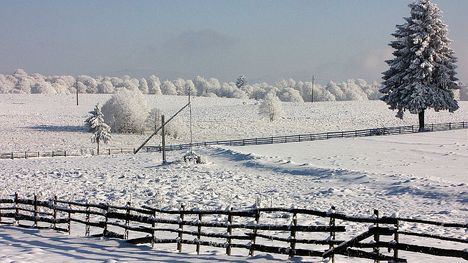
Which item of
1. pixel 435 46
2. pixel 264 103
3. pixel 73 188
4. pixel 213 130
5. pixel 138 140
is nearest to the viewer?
pixel 73 188

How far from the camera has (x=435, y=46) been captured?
5400 cm

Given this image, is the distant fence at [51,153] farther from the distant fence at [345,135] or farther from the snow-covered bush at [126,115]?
the snow-covered bush at [126,115]

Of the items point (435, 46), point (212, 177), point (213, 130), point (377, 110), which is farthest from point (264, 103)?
point (212, 177)

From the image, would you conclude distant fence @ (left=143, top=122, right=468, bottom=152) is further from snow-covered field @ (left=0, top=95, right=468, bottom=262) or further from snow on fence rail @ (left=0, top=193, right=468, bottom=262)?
snow on fence rail @ (left=0, top=193, right=468, bottom=262)

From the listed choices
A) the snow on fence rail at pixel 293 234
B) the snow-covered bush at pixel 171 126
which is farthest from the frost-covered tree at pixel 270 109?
the snow on fence rail at pixel 293 234

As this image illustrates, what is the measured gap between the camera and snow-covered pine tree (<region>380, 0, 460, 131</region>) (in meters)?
52.7

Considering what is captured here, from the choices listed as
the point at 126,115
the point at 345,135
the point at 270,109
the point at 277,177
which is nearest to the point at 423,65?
the point at 345,135

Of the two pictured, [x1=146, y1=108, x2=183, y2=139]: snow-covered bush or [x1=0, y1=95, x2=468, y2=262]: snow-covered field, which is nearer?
[x1=0, y1=95, x2=468, y2=262]: snow-covered field

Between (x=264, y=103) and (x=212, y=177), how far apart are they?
6149 cm

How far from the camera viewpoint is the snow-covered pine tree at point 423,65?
52.7 m

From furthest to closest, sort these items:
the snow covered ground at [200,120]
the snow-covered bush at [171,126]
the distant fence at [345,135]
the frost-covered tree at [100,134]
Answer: the snow-covered bush at [171,126]
the snow covered ground at [200,120]
the frost-covered tree at [100,134]
the distant fence at [345,135]

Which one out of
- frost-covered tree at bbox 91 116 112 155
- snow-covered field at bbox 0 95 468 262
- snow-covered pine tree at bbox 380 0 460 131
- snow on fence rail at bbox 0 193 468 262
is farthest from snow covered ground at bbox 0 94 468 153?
snow on fence rail at bbox 0 193 468 262

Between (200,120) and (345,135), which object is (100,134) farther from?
(200,120)

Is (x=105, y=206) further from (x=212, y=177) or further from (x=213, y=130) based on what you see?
(x=213, y=130)
